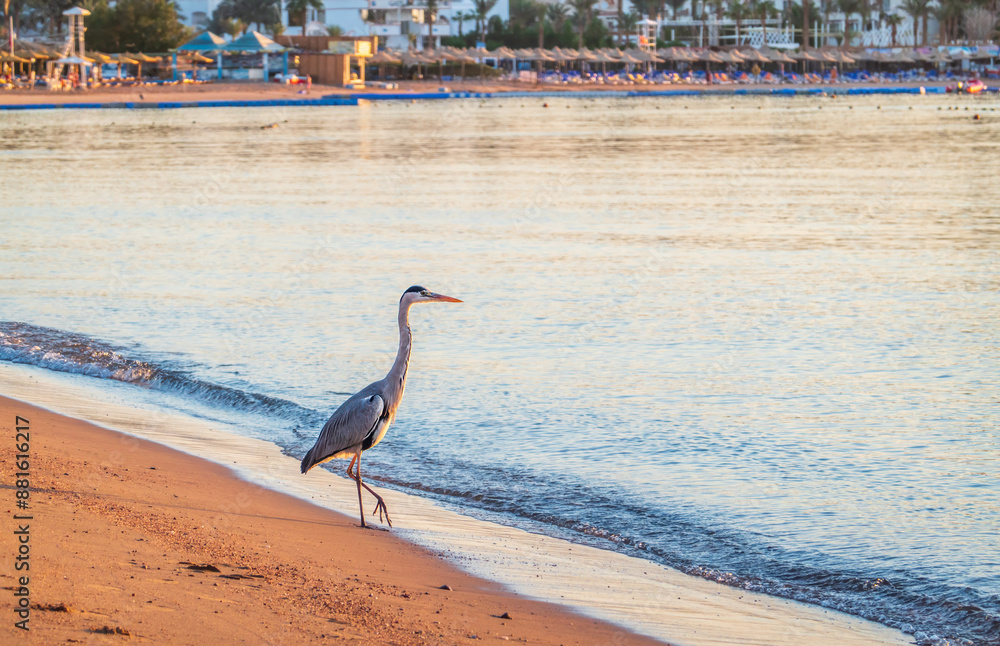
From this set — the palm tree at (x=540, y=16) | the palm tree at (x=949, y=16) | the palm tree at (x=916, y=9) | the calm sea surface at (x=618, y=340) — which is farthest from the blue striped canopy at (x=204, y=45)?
the palm tree at (x=949, y=16)

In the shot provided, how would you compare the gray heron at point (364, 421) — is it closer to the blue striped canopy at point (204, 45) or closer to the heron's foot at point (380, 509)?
the heron's foot at point (380, 509)

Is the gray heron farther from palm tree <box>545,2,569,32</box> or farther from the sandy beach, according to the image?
palm tree <box>545,2,569,32</box>

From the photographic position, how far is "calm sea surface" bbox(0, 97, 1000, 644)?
7898 millimetres

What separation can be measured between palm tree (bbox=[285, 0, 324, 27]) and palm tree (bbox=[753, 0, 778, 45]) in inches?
2573

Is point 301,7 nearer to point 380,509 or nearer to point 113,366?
point 113,366

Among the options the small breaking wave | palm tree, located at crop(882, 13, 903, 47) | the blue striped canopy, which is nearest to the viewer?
the small breaking wave

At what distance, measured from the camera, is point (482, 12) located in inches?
5797

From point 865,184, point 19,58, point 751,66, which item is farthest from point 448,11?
point 865,184

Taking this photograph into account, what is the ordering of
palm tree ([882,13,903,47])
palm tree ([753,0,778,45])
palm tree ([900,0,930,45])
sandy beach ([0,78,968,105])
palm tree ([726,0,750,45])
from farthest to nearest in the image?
palm tree ([882,13,903,47]), palm tree ([726,0,750,45]), palm tree ([753,0,778,45]), palm tree ([900,0,930,45]), sandy beach ([0,78,968,105])

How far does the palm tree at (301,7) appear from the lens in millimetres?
143125

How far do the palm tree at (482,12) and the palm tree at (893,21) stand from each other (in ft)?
209

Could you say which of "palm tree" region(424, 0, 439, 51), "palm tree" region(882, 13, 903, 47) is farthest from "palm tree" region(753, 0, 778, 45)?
"palm tree" region(424, 0, 439, 51)

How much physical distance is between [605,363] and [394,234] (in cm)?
1144

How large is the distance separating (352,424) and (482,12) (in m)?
146
